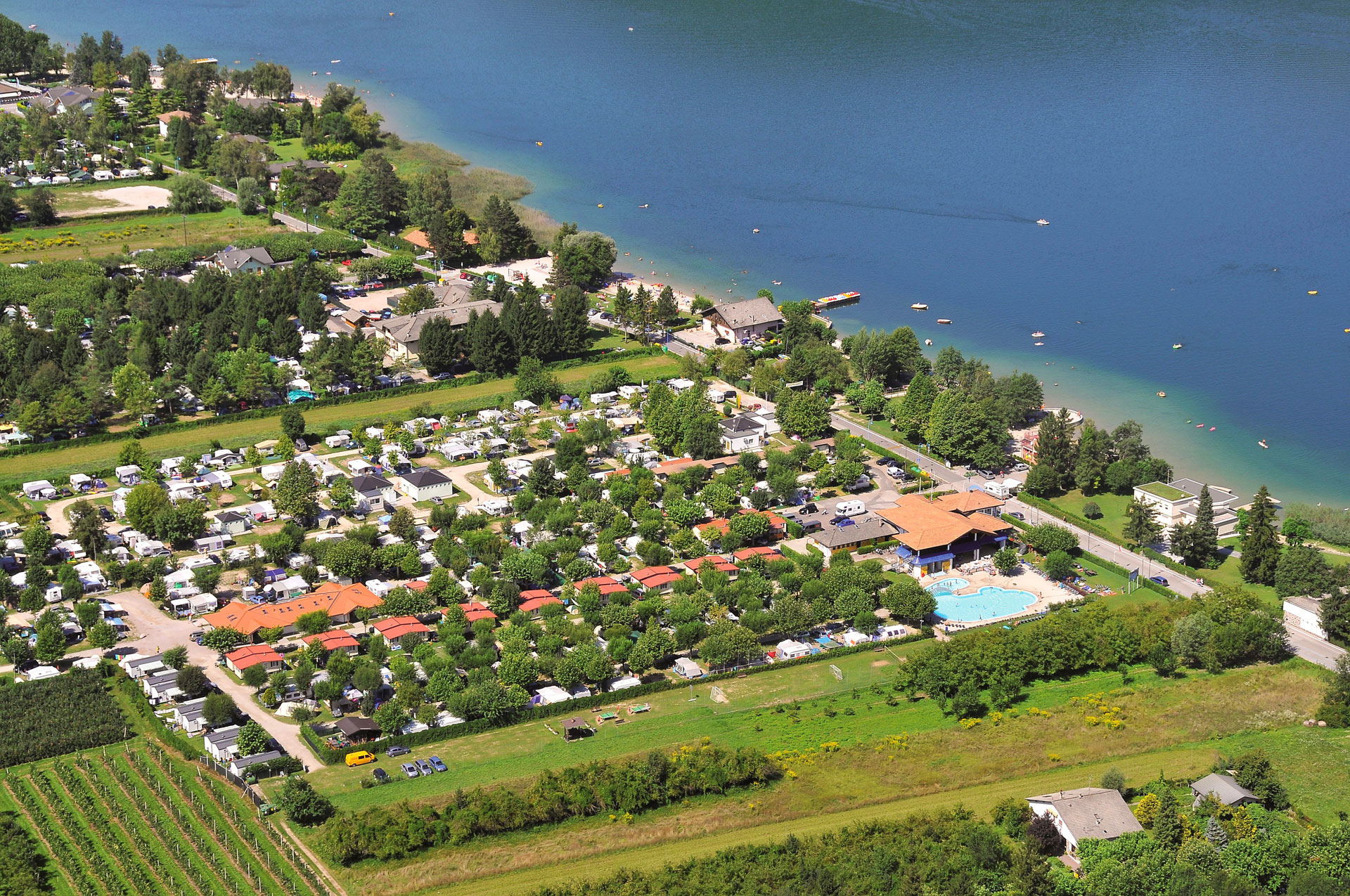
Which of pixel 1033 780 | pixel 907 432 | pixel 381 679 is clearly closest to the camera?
pixel 1033 780

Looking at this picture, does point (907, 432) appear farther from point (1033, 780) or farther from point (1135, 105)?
point (1135, 105)

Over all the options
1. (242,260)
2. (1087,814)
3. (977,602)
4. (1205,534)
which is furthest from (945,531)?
(242,260)

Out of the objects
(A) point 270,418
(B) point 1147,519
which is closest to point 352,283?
(A) point 270,418

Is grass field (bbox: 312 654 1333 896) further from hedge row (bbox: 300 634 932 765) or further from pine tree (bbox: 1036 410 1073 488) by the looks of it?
pine tree (bbox: 1036 410 1073 488)

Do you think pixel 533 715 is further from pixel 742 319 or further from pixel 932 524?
pixel 742 319

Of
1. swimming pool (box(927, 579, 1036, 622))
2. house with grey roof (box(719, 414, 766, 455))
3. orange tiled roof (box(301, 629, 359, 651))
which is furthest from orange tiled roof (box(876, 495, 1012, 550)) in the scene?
orange tiled roof (box(301, 629, 359, 651))

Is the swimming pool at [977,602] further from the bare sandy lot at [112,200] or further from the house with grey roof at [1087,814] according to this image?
the bare sandy lot at [112,200]
